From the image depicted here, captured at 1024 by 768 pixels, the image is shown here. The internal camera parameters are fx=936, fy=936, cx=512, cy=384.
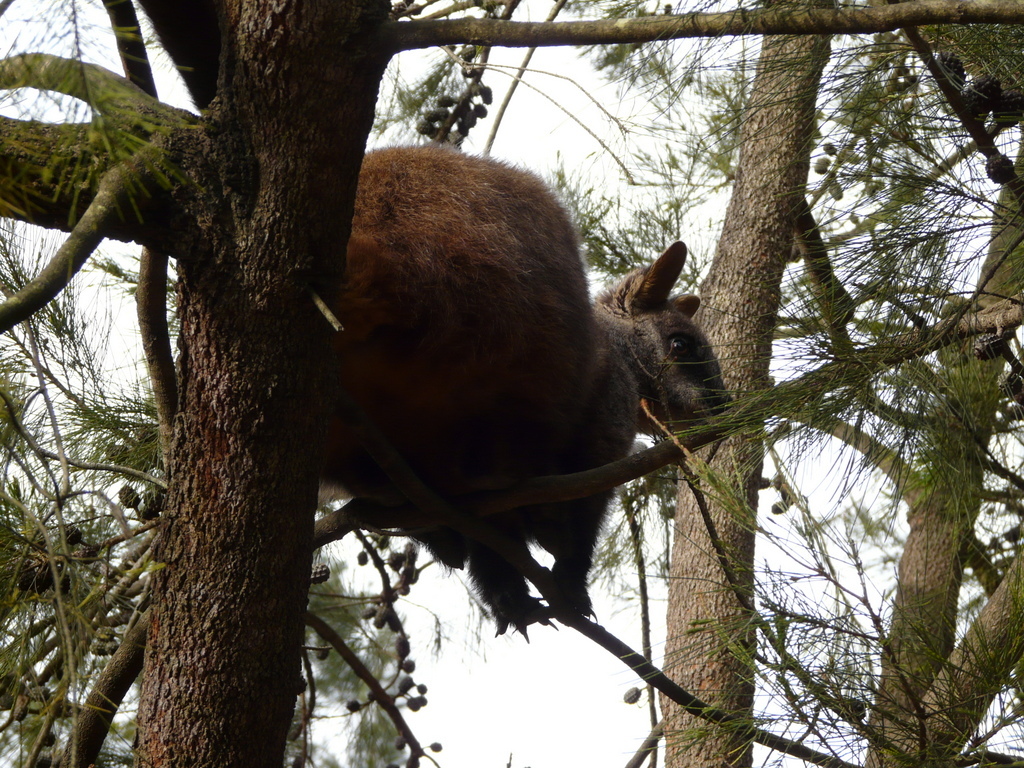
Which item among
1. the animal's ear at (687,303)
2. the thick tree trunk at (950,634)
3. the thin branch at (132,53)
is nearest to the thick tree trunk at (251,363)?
the thin branch at (132,53)

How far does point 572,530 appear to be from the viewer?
2588 millimetres

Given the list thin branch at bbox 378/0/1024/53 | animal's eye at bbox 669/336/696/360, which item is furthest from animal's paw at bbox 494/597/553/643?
thin branch at bbox 378/0/1024/53

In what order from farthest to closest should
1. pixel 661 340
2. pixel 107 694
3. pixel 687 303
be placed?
pixel 687 303
pixel 661 340
pixel 107 694

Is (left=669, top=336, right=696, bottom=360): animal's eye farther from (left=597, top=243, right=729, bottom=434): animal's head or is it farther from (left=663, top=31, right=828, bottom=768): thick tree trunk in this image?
(left=663, top=31, right=828, bottom=768): thick tree trunk

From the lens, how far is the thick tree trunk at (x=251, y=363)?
4.40 feet

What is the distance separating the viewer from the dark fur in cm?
176

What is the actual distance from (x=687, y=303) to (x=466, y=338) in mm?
1801

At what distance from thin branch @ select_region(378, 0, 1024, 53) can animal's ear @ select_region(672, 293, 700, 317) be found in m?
1.96

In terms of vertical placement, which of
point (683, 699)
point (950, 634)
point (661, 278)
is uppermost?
point (661, 278)

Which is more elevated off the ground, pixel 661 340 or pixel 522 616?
pixel 661 340

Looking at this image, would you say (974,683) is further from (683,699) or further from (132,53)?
(132,53)

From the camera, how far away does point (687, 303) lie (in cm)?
347

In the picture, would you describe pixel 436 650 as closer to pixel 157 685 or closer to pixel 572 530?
pixel 572 530

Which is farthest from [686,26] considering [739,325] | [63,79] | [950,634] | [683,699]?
[739,325]
